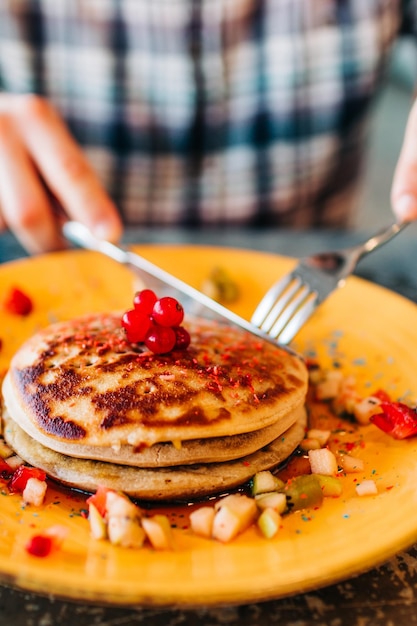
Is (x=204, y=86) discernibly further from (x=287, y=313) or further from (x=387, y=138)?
(x=387, y=138)

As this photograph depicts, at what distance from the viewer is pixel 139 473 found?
1.35m

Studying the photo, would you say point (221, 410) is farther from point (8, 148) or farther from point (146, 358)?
point (8, 148)

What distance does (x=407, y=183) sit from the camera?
6.88 ft

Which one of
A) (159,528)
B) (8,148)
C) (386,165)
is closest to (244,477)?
(159,528)

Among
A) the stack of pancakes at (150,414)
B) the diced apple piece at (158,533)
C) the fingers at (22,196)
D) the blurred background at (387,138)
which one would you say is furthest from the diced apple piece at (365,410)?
the blurred background at (387,138)

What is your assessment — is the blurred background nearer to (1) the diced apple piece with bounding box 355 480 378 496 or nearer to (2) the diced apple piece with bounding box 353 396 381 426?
(2) the diced apple piece with bounding box 353 396 381 426

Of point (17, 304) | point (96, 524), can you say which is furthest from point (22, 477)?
point (17, 304)

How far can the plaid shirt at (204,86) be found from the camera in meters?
2.87

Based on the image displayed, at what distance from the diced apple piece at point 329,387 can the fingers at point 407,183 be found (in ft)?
1.92

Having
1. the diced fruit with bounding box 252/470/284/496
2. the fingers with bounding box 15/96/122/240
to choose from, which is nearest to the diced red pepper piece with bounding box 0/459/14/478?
the diced fruit with bounding box 252/470/284/496

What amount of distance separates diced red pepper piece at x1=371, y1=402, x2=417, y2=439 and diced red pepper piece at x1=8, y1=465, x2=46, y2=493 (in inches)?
31.1

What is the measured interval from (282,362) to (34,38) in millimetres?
2077

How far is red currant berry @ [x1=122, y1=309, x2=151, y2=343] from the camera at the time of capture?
1529 millimetres

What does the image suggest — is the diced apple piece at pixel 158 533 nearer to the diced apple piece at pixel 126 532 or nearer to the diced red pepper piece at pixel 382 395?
the diced apple piece at pixel 126 532
